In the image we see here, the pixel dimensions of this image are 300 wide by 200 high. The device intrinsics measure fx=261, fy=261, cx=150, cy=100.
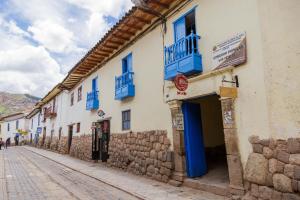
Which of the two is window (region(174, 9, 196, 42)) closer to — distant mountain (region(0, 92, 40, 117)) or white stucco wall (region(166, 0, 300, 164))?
white stucco wall (region(166, 0, 300, 164))

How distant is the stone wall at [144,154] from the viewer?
329 inches

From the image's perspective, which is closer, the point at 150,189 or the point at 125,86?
the point at 150,189

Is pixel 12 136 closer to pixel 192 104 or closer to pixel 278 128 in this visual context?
pixel 192 104

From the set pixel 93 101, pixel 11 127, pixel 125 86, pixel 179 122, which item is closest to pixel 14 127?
pixel 11 127

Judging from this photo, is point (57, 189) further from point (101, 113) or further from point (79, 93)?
point (79, 93)

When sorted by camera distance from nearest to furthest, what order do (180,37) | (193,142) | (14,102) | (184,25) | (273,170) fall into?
1. (273,170)
2. (193,142)
3. (184,25)
4. (180,37)
5. (14,102)

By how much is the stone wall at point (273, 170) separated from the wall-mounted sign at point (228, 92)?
1059mm

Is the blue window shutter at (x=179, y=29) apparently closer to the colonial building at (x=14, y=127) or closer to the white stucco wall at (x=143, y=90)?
→ the white stucco wall at (x=143, y=90)

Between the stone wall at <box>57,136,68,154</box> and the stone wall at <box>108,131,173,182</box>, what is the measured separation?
10.2 meters

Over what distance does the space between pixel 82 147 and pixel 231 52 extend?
506 inches

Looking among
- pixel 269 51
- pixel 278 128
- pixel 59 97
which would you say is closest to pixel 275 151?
pixel 278 128

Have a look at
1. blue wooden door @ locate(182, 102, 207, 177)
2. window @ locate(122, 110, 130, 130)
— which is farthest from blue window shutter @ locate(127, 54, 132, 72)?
blue wooden door @ locate(182, 102, 207, 177)

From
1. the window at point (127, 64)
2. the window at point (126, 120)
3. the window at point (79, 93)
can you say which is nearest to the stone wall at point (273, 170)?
the window at point (126, 120)

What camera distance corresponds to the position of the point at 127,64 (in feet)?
38.3
